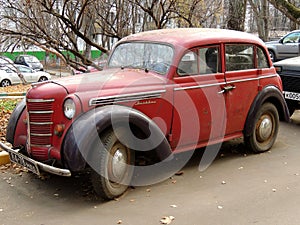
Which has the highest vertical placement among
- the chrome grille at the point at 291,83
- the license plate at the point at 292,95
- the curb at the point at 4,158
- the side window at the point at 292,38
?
the side window at the point at 292,38

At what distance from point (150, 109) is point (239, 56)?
6.47ft

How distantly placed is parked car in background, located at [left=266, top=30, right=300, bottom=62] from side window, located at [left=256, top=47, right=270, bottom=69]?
9.74 meters

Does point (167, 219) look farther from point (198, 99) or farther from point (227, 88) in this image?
point (227, 88)

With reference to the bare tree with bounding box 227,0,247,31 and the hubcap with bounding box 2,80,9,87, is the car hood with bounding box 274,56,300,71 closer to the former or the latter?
the bare tree with bounding box 227,0,247,31

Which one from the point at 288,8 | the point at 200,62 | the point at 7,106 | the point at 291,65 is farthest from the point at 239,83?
the point at 288,8

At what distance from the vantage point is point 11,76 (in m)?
24.6

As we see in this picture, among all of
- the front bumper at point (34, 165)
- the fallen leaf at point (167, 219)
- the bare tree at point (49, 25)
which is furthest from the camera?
the bare tree at point (49, 25)

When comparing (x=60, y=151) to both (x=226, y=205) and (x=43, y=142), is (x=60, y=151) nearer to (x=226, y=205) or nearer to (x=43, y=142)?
(x=43, y=142)

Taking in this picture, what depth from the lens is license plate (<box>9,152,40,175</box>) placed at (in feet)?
13.9

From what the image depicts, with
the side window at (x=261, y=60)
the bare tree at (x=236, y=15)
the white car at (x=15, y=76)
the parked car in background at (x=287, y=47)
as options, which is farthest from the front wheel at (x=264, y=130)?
the white car at (x=15, y=76)

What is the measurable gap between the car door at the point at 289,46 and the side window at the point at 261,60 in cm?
974

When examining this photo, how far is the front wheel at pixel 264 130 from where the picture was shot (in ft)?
19.9

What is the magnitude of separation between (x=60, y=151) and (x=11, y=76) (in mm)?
22180

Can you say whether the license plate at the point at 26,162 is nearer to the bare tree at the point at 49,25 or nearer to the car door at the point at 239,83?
the car door at the point at 239,83
